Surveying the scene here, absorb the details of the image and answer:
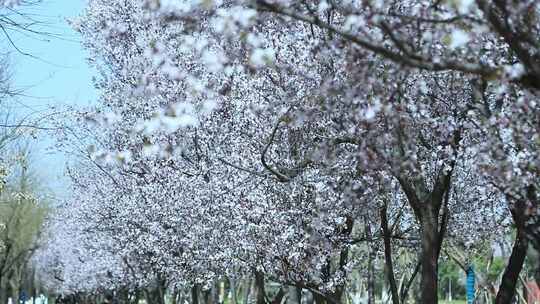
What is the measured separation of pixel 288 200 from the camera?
1360 centimetres

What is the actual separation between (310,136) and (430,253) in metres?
3.16

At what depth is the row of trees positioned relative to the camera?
5953 mm

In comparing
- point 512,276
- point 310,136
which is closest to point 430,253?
point 512,276

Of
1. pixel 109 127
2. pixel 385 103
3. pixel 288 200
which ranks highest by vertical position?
pixel 109 127

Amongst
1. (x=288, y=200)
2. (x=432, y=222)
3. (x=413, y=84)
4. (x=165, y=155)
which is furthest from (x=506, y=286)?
(x=165, y=155)

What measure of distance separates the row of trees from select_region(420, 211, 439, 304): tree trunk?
26mm

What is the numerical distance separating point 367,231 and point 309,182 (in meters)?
3.50

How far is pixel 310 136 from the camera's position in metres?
13.2

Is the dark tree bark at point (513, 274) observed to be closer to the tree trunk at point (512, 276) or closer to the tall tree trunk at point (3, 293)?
the tree trunk at point (512, 276)

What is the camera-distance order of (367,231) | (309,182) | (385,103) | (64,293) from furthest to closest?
(64,293) → (367,231) → (309,182) → (385,103)

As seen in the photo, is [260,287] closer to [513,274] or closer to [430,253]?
[430,253]

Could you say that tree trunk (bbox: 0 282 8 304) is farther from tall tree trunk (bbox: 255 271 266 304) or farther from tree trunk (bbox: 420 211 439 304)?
tree trunk (bbox: 420 211 439 304)

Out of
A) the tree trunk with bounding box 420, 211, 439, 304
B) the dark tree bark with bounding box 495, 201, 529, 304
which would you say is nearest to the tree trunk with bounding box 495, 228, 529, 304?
the dark tree bark with bounding box 495, 201, 529, 304

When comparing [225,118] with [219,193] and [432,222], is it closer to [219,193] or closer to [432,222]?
[219,193]
